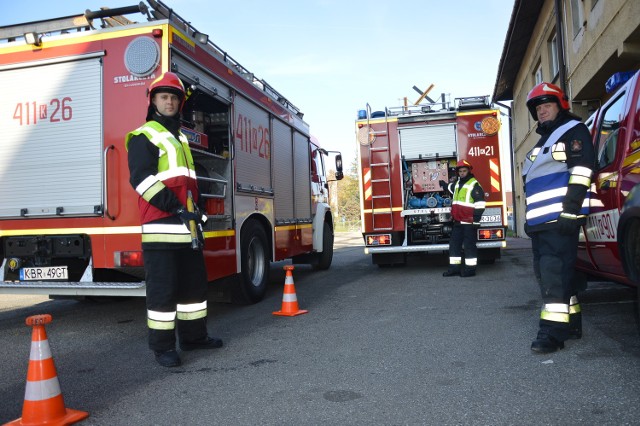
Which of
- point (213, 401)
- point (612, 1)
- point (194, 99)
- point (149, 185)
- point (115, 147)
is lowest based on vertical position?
point (213, 401)

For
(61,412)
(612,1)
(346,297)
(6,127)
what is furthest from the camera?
(612,1)

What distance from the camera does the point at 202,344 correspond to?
4375 mm

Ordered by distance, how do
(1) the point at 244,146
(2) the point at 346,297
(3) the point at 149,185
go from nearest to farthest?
(3) the point at 149,185 < (1) the point at 244,146 < (2) the point at 346,297

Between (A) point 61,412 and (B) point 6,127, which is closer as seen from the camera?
(A) point 61,412

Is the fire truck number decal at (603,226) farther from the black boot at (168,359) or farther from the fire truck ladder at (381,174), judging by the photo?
the fire truck ladder at (381,174)

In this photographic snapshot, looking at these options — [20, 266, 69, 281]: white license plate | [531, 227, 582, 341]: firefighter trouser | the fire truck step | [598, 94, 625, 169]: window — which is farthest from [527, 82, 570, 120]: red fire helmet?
[20, 266, 69, 281]: white license plate

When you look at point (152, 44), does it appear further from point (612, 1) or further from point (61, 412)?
point (612, 1)

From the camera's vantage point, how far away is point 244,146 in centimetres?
641

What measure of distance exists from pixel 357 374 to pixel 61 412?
1.80 metres

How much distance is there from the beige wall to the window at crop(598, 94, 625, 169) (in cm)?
460

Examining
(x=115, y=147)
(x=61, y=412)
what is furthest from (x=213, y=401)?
(x=115, y=147)

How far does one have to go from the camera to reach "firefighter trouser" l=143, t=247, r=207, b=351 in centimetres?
390

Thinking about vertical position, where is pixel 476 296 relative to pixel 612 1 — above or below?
below

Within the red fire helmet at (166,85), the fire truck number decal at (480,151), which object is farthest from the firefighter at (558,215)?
the fire truck number decal at (480,151)
